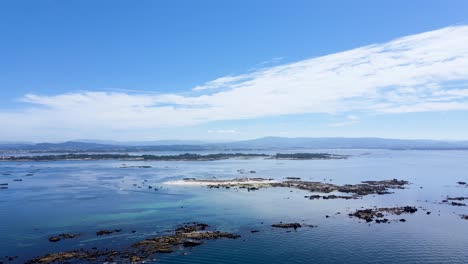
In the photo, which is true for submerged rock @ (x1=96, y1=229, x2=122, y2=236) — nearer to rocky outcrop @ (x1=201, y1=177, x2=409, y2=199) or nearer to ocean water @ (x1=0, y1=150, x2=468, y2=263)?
ocean water @ (x1=0, y1=150, x2=468, y2=263)

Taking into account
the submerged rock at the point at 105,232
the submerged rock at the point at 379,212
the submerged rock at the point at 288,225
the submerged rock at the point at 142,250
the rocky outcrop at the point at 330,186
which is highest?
the rocky outcrop at the point at 330,186

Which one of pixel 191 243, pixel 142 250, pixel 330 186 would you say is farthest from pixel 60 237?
pixel 330 186

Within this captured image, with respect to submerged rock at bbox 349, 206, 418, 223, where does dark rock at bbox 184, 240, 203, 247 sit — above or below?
below

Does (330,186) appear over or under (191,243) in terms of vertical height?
over

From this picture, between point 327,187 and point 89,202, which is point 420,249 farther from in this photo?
point 89,202

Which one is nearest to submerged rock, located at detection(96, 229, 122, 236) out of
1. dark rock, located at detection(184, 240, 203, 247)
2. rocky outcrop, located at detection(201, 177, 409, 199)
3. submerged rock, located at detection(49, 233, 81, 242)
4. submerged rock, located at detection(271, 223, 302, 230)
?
submerged rock, located at detection(49, 233, 81, 242)

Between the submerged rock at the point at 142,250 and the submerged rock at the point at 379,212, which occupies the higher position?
the submerged rock at the point at 379,212

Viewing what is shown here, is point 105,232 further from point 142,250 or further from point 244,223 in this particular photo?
point 244,223

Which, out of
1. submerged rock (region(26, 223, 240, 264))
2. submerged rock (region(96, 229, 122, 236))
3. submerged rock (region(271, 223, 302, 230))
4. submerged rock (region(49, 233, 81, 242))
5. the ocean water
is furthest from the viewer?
submerged rock (region(271, 223, 302, 230))

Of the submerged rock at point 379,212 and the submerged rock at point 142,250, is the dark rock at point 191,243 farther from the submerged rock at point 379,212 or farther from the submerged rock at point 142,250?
the submerged rock at point 379,212

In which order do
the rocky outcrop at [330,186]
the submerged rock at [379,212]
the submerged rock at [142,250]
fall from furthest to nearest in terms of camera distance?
the rocky outcrop at [330,186], the submerged rock at [379,212], the submerged rock at [142,250]

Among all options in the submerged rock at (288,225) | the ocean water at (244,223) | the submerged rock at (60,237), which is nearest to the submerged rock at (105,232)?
the ocean water at (244,223)

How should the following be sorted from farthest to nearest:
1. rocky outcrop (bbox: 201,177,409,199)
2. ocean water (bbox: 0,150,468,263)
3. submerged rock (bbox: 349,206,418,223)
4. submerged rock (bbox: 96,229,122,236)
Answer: rocky outcrop (bbox: 201,177,409,199), submerged rock (bbox: 349,206,418,223), submerged rock (bbox: 96,229,122,236), ocean water (bbox: 0,150,468,263)

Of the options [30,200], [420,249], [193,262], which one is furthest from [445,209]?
[30,200]
